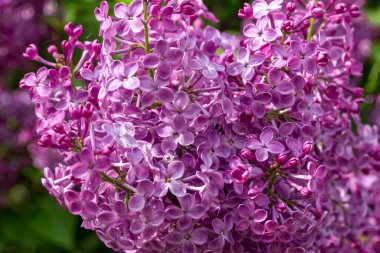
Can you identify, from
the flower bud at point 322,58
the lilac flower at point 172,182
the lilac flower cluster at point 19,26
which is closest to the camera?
the lilac flower at point 172,182

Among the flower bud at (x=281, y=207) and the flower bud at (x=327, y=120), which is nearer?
the flower bud at (x=281, y=207)

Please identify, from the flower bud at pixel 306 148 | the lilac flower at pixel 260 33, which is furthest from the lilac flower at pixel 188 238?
the lilac flower at pixel 260 33

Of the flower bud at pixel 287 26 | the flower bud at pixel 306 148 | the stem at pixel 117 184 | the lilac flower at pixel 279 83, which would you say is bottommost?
the stem at pixel 117 184

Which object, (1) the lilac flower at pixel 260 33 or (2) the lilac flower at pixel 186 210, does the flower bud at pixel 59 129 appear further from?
(1) the lilac flower at pixel 260 33

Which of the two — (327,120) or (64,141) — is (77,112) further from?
(327,120)

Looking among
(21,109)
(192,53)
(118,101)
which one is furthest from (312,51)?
(21,109)

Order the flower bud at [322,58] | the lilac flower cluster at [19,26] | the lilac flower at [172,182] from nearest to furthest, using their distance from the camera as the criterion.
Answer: the lilac flower at [172,182] → the flower bud at [322,58] → the lilac flower cluster at [19,26]

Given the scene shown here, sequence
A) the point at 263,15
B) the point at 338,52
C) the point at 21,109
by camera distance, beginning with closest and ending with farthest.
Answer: the point at 263,15 → the point at 338,52 → the point at 21,109

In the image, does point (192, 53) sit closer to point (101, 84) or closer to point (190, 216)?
point (101, 84)
